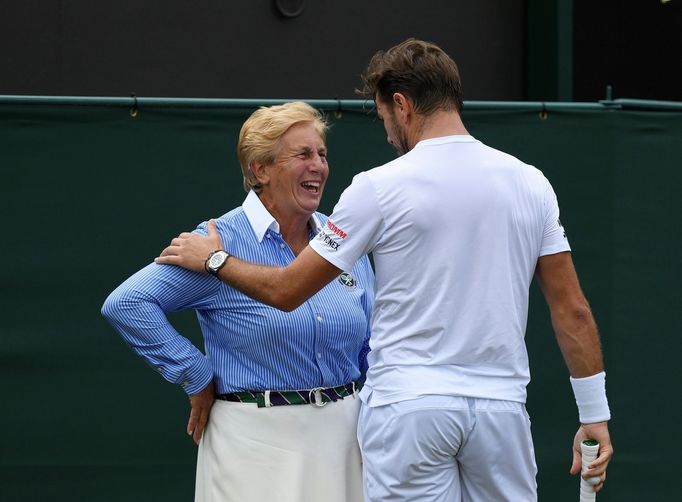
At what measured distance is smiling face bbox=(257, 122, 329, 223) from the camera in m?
3.66

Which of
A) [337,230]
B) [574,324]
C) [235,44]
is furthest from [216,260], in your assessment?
[235,44]

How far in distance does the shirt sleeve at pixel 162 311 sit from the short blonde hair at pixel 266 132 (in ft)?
1.45

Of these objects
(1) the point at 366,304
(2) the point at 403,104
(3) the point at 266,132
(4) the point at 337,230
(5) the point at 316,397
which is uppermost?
(2) the point at 403,104

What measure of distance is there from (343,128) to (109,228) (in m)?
1.01

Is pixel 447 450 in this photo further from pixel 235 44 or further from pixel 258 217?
pixel 235 44

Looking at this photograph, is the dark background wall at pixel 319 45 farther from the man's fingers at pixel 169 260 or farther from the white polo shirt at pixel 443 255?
the white polo shirt at pixel 443 255

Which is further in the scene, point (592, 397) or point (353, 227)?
point (592, 397)

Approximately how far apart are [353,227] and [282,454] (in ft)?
2.75

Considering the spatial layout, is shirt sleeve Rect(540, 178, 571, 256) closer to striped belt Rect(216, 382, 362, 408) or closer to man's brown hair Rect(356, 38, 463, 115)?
man's brown hair Rect(356, 38, 463, 115)

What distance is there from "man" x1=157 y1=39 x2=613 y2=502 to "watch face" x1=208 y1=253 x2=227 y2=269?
0.22 metres

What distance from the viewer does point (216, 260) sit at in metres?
3.30

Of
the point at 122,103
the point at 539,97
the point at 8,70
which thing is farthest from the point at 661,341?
the point at 8,70

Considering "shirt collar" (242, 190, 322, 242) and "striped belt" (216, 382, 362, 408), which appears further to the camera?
"shirt collar" (242, 190, 322, 242)

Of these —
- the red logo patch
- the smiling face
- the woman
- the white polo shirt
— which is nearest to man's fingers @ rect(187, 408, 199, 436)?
the woman
